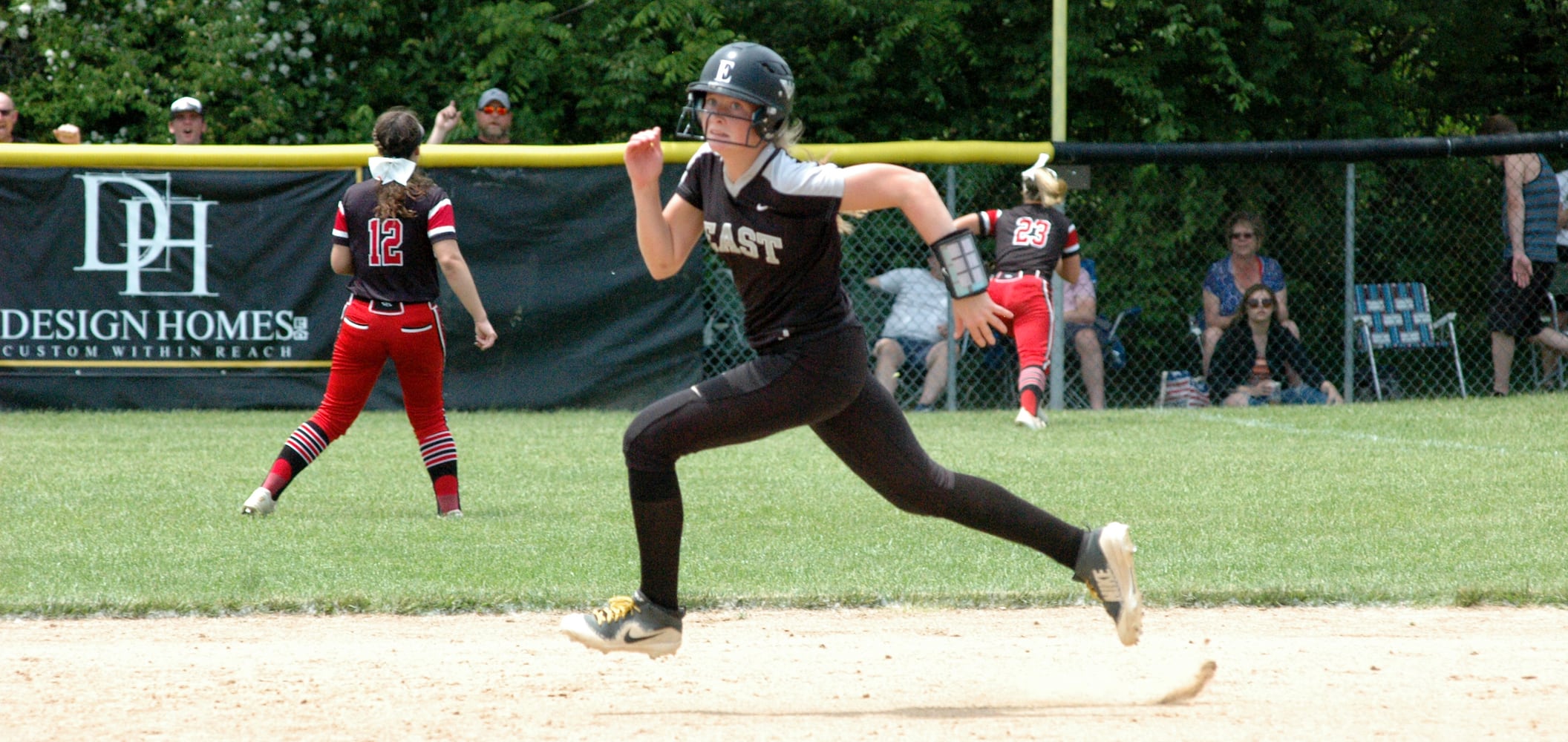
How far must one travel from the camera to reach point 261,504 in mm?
7477

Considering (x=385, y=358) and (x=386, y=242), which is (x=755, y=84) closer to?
(x=386, y=242)

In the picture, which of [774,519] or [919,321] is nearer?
[774,519]

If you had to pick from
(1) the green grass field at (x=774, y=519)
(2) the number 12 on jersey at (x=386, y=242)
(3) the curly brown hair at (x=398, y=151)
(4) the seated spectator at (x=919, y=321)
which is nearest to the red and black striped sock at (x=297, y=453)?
(1) the green grass field at (x=774, y=519)

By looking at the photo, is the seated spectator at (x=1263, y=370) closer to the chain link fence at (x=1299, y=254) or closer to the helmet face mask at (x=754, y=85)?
the chain link fence at (x=1299, y=254)

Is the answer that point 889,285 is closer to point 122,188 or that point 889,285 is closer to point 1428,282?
point 1428,282

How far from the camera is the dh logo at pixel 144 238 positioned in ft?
40.0

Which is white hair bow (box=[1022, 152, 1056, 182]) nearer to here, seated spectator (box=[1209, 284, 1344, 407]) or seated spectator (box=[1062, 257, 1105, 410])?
seated spectator (box=[1062, 257, 1105, 410])

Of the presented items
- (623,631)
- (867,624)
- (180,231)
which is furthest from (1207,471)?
(180,231)

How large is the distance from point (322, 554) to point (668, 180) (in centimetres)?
647

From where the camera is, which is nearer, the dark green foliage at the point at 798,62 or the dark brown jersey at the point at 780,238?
the dark brown jersey at the point at 780,238

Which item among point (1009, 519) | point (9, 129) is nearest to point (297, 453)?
point (1009, 519)

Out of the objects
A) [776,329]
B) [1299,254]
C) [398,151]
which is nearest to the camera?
[776,329]

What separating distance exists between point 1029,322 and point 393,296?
16.7 ft

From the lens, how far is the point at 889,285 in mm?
12688
